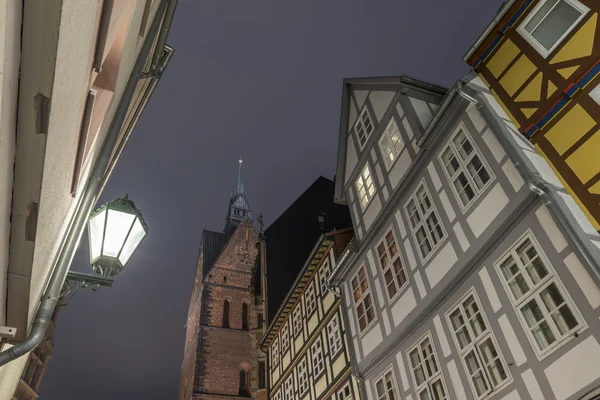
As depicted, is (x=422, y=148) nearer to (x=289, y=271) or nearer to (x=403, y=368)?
(x=403, y=368)

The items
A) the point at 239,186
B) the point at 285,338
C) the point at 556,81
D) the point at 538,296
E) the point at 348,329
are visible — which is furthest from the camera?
the point at 239,186

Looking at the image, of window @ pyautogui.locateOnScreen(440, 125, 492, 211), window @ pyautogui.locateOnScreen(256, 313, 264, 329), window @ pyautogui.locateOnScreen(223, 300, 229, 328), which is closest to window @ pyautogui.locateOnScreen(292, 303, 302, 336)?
window @ pyautogui.locateOnScreen(440, 125, 492, 211)

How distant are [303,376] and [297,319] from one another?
8.60ft

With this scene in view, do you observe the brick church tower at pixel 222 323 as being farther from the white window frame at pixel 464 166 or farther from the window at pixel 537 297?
the window at pixel 537 297

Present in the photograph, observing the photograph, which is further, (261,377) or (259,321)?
(259,321)

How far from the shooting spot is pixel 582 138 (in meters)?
7.69

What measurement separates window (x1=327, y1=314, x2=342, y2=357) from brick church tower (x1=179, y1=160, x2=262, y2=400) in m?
15.5

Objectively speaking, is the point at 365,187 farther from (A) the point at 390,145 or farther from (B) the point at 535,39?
(B) the point at 535,39

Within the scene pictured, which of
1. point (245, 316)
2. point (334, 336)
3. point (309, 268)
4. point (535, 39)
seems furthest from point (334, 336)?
point (245, 316)

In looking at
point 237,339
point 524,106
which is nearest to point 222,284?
point 237,339

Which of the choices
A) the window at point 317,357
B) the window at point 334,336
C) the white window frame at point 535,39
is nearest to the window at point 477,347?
the white window frame at point 535,39

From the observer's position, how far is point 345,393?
43.4 feet

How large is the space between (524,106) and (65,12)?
30.4 feet

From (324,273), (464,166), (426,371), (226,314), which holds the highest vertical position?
(226,314)
